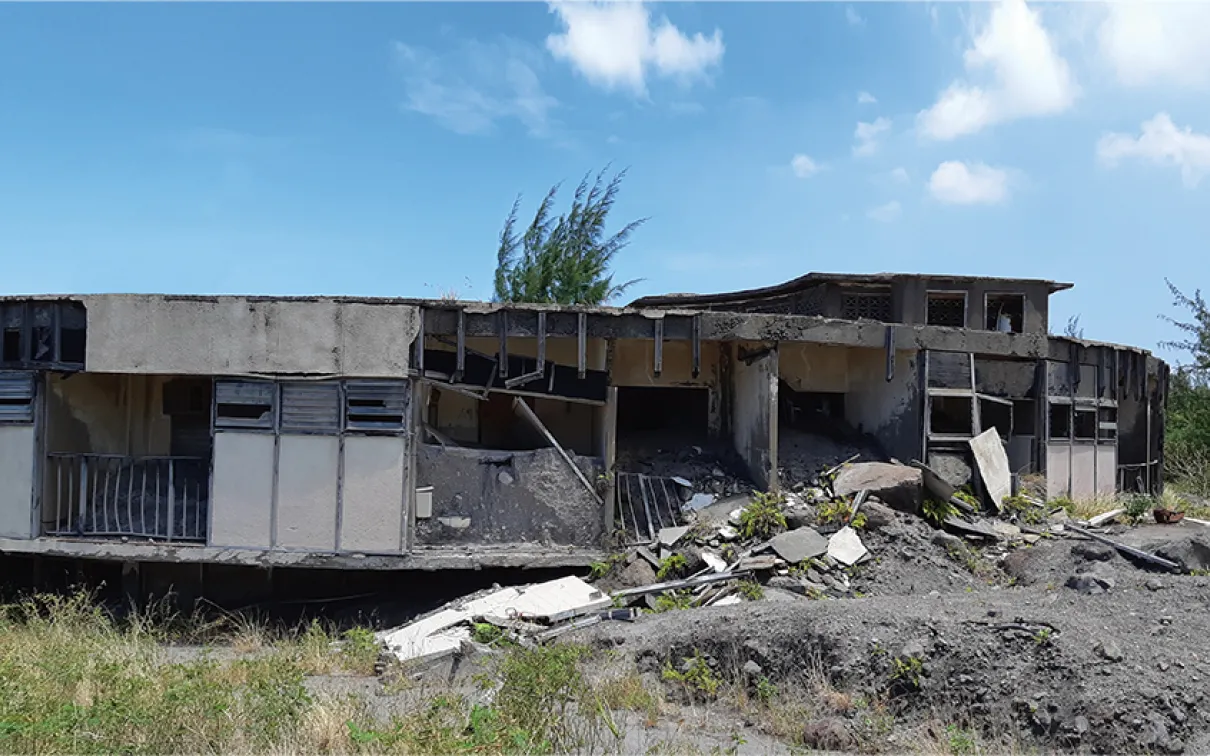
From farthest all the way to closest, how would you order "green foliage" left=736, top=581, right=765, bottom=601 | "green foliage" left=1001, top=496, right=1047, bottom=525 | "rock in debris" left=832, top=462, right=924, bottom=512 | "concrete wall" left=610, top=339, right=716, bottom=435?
1. "concrete wall" left=610, top=339, right=716, bottom=435
2. "green foliage" left=1001, top=496, right=1047, bottom=525
3. "rock in debris" left=832, top=462, right=924, bottom=512
4. "green foliage" left=736, top=581, right=765, bottom=601

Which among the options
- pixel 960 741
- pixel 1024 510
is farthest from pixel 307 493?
pixel 1024 510

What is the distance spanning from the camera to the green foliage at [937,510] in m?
12.3

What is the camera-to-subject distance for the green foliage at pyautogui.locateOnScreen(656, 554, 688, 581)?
11.2m

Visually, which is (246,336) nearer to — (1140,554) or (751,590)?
(751,590)

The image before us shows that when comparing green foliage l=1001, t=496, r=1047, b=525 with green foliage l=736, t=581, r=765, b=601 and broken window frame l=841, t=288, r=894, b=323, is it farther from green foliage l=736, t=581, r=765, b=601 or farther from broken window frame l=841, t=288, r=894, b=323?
broken window frame l=841, t=288, r=894, b=323

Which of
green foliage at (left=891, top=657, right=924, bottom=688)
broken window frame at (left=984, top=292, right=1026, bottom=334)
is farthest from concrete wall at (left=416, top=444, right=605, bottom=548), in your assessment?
broken window frame at (left=984, top=292, right=1026, bottom=334)

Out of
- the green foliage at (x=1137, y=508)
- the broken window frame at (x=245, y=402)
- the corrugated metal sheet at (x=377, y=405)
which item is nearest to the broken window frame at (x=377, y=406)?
the corrugated metal sheet at (x=377, y=405)

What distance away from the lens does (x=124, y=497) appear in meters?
12.2

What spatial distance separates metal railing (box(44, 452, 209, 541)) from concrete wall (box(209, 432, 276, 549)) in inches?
19.8

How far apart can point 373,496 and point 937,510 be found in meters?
7.98

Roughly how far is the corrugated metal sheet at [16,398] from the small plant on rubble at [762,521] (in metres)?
9.90

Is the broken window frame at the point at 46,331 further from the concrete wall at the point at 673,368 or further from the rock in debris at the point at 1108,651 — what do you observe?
the rock in debris at the point at 1108,651

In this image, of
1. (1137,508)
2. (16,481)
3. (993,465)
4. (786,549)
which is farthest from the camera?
(1137,508)

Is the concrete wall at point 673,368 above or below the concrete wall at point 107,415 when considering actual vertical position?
above
